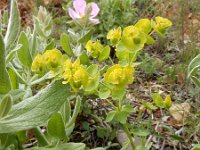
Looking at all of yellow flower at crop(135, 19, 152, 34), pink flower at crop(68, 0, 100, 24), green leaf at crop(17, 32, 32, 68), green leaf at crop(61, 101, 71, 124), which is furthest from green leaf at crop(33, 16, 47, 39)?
yellow flower at crop(135, 19, 152, 34)

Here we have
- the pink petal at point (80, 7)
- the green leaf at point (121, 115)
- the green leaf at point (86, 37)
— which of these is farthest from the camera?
the pink petal at point (80, 7)

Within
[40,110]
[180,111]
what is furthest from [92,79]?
[180,111]

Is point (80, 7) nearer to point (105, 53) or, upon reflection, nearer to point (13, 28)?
point (105, 53)

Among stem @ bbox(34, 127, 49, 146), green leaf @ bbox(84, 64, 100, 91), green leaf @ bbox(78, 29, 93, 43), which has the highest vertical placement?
green leaf @ bbox(78, 29, 93, 43)

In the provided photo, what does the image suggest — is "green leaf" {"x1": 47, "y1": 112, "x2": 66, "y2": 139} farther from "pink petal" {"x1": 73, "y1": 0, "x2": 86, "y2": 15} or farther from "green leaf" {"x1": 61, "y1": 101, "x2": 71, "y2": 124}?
"pink petal" {"x1": 73, "y1": 0, "x2": 86, "y2": 15}

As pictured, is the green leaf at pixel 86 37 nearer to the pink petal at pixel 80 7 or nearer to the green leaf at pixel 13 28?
the pink petal at pixel 80 7

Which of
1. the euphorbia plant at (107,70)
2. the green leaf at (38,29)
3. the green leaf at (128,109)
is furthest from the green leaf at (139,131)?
the green leaf at (38,29)
